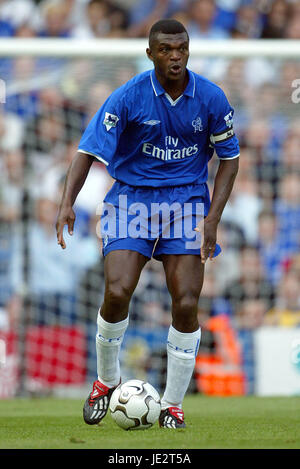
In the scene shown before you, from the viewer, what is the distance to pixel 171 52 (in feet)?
18.3

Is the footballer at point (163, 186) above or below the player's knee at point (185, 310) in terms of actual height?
above

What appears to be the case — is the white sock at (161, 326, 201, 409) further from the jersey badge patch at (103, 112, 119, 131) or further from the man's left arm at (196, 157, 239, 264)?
the jersey badge patch at (103, 112, 119, 131)

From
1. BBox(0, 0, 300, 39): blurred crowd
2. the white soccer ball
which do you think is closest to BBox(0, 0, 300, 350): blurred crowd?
BBox(0, 0, 300, 39): blurred crowd

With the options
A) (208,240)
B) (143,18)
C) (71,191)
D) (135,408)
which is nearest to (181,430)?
(135,408)

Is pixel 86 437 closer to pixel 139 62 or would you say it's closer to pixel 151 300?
pixel 151 300

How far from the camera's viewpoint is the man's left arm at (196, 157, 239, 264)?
18.7 ft

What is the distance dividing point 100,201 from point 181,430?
544 centimetres

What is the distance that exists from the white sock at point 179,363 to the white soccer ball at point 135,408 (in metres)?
0.21

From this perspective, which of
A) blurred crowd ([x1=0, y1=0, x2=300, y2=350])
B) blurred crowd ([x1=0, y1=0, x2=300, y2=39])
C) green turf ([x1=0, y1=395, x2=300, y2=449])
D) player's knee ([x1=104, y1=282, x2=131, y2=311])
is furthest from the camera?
blurred crowd ([x1=0, y1=0, x2=300, y2=39])

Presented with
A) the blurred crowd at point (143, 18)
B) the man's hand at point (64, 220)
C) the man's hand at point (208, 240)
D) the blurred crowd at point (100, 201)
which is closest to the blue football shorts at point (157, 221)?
the man's hand at point (208, 240)

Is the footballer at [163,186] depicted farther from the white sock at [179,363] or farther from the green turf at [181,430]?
the green turf at [181,430]

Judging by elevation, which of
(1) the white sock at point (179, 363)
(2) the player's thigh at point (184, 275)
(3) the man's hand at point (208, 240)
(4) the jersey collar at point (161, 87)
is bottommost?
(1) the white sock at point (179, 363)

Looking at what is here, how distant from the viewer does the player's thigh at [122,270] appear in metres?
5.64

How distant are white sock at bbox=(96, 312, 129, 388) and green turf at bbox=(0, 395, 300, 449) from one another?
311 millimetres
